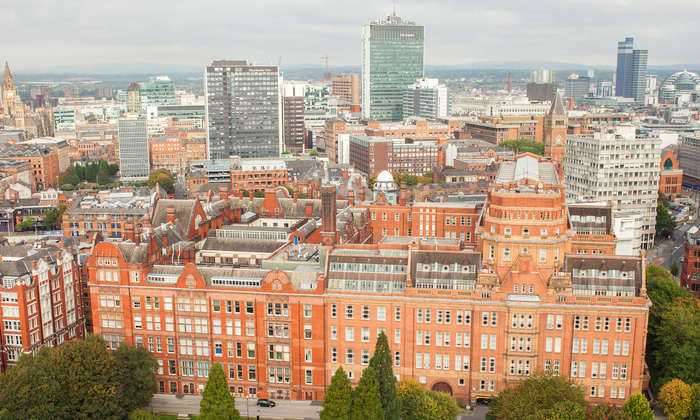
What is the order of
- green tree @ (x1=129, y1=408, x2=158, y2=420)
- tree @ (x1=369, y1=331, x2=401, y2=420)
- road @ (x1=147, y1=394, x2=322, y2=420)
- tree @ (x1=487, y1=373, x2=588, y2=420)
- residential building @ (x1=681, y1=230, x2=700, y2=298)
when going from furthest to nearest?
residential building @ (x1=681, y1=230, x2=700, y2=298) < road @ (x1=147, y1=394, x2=322, y2=420) < green tree @ (x1=129, y1=408, x2=158, y2=420) < tree @ (x1=369, y1=331, x2=401, y2=420) < tree @ (x1=487, y1=373, x2=588, y2=420)

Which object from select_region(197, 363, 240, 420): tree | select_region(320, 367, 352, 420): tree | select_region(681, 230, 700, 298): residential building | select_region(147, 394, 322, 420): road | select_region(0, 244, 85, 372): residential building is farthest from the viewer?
select_region(681, 230, 700, 298): residential building

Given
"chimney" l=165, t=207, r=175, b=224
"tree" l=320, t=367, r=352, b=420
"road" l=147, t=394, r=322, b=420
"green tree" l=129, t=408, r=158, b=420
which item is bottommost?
"road" l=147, t=394, r=322, b=420

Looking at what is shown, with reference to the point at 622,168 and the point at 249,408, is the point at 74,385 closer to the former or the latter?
the point at 249,408

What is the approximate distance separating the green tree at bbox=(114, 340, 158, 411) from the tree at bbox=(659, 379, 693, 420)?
251 feet

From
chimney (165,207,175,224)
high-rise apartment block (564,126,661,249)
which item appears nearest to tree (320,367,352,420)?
chimney (165,207,175,224)

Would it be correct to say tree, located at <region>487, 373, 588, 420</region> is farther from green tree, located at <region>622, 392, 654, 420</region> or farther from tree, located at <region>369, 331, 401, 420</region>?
tree, located at <region>369, 331, 401, 420</region>

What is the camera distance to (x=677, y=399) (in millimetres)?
101188

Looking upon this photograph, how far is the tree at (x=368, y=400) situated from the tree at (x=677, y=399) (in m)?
42.3

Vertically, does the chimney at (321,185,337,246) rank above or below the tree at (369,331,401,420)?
above

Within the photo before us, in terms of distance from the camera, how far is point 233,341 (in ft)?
374

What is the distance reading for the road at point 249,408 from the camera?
110 meters

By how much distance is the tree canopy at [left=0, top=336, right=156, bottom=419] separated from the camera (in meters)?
97.0

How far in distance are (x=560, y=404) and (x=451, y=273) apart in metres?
26.7

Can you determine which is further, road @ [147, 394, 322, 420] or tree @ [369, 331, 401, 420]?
road @ [147, 394, 322, 420]
